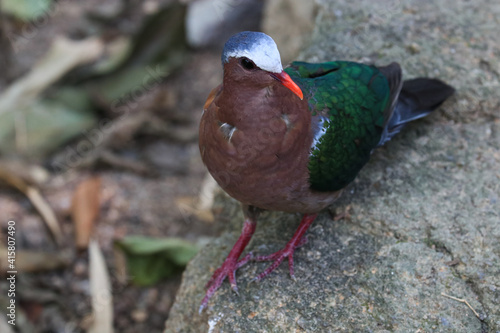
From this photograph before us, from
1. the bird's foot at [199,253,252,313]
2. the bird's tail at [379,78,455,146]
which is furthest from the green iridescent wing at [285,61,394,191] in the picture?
the bird's foot at [199,253,252,313]

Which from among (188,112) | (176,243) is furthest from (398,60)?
(188,112)

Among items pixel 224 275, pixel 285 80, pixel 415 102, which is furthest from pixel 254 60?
pixel 415 102

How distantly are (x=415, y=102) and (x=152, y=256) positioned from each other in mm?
2288

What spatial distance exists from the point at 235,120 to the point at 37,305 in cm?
252

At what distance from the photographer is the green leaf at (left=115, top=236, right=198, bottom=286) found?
164 inches

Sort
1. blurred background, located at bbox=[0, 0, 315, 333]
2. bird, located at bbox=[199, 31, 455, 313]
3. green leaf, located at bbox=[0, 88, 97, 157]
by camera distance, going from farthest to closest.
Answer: green leaf, located at bbox=[0, 88, 97, 157]
blurred background, located at bbox=[0, 0, 315, 333]
bird, located at bbox=[199, 31, 455, 313]

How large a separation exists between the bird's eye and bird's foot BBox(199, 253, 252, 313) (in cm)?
123

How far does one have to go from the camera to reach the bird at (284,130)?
262 cm

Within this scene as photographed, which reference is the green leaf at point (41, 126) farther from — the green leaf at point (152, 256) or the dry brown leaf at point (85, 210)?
the green leaf at point (152, 256)

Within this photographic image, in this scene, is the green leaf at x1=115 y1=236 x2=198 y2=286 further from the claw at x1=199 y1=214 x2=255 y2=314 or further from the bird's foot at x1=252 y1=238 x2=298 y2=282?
the bird's foot at x1=252 y1=238 x2=298 y2=282

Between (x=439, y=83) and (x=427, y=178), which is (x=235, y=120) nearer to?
(x=427, y=178)

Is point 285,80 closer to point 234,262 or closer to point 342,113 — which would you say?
point 342,113

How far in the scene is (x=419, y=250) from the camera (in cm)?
312

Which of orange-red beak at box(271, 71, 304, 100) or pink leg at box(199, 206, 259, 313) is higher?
orange-red beak at box(271, 71, 304, 100)
